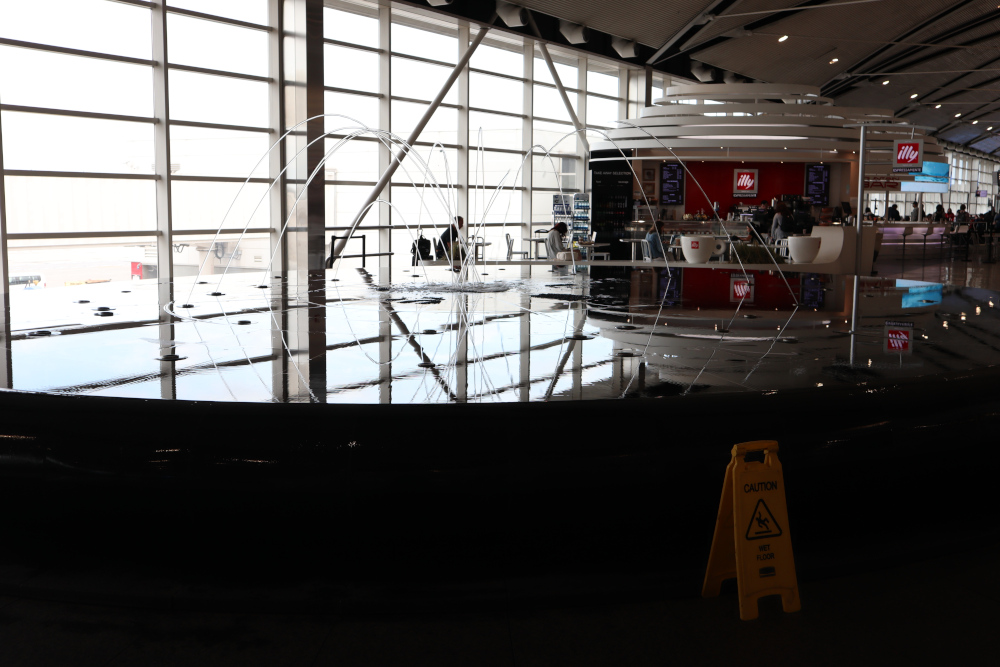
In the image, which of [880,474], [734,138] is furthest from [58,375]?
[734,138]

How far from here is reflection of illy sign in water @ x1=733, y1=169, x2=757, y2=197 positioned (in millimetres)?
21250

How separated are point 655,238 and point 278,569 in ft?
42.5

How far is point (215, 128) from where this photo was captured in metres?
12.8

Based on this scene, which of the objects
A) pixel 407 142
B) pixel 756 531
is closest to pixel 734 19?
pixel 407 142

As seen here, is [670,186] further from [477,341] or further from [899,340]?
[477,341]

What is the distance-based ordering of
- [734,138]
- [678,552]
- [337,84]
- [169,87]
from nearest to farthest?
[678,552] → [169,87] → [337,84] → [734,138]

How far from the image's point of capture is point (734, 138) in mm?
16641

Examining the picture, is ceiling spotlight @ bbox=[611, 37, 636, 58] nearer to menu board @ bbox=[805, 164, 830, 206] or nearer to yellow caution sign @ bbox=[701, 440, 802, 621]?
menu board @ bbox=[805, 164, 830, 206]

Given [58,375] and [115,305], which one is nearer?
[58,375]

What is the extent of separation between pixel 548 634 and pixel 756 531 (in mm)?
776

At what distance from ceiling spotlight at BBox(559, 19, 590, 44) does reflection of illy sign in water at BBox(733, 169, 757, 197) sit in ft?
18.6

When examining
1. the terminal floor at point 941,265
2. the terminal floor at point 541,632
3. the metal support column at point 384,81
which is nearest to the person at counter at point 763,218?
the terminal floor at point 941,265

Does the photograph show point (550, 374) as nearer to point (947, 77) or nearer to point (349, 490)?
point (349, 490)

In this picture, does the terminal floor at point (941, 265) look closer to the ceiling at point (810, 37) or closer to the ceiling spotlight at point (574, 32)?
the ceiling at point (810, 37)
